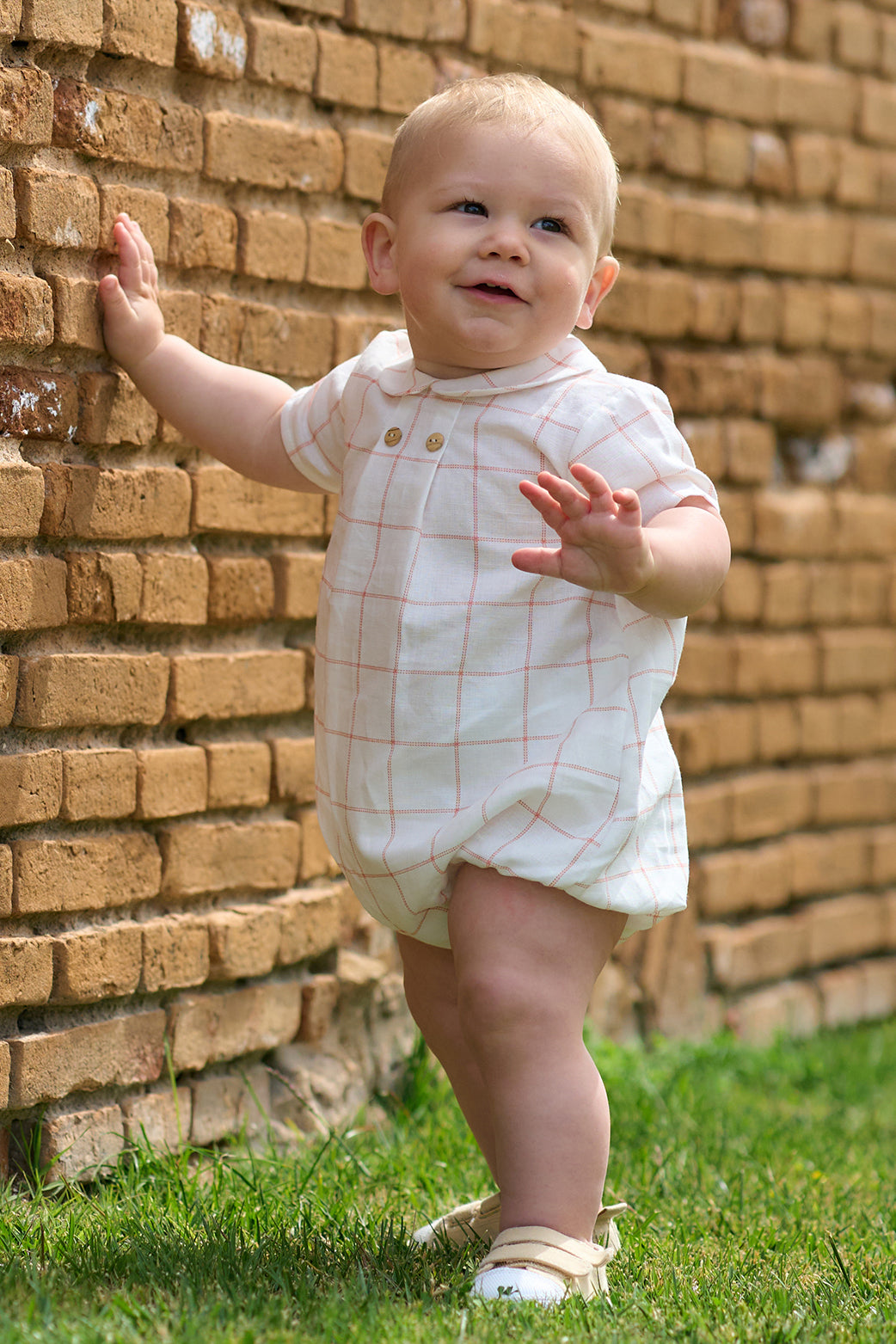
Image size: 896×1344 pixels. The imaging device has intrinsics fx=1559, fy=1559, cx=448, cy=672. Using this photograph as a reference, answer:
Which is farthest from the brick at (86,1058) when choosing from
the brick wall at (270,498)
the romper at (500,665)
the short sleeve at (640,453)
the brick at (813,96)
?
the brick at (813,96)

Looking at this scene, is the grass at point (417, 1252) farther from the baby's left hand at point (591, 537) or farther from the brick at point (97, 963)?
the baby's left hand at point (591, 537)

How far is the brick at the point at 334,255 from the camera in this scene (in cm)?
259

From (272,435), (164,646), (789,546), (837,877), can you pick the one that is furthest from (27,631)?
(837,877)


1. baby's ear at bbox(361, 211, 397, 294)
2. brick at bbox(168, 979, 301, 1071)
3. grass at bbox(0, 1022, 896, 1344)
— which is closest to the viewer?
grass at bbox(0, 1022, 896, 1344)

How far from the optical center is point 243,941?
2494 mm

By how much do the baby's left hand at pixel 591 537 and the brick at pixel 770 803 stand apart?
6.47ft

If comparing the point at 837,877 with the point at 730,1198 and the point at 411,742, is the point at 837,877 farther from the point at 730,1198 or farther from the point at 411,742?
the point at 411,742

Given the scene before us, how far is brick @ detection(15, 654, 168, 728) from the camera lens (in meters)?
2.16

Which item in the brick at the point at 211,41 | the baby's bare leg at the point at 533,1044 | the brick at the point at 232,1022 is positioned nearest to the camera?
the baby's bare leg at the point at 533,1044

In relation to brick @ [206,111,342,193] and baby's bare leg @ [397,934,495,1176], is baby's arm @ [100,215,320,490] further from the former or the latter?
baby's bare leg @ [397,934,495,1176]

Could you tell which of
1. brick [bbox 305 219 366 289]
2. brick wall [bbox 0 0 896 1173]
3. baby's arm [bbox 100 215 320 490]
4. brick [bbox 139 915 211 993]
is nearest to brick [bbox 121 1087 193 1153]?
brick wall [bbox 0 0 896 1173]

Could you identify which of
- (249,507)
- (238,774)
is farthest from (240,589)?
(238,774)

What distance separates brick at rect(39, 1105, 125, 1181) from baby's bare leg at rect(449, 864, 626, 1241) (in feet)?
2.25

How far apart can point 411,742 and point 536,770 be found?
163 mm
